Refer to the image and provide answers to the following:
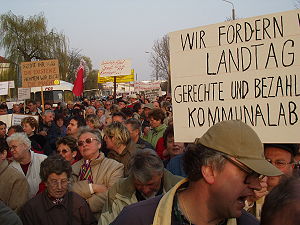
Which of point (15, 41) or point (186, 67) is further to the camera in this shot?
point (15, 41)

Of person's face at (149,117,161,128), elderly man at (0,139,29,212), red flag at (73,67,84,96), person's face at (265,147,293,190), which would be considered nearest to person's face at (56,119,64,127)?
person's face at (149,117,161,128)

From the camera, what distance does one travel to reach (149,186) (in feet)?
10.7

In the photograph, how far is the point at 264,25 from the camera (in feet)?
10.7

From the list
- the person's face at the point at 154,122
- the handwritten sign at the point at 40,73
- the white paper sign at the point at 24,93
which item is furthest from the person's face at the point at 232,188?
the white paper sign at the point at 24,93

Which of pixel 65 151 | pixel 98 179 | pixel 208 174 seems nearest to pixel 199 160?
pixel 208 174

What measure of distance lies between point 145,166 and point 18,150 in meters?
2.37

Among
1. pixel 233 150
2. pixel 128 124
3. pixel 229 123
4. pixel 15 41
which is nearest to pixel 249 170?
pixel 233 150

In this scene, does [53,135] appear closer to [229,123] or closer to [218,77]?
[218,77]

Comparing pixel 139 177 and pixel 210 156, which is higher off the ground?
pixel 210 156

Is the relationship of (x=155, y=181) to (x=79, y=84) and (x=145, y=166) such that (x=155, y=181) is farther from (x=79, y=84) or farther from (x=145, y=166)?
(x=79, y=84)

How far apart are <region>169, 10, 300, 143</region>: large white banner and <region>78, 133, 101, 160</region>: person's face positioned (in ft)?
4.16

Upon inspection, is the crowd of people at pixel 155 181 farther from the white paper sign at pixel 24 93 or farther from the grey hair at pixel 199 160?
the white paper sign at pixel 24 93

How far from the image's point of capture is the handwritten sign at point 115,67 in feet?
57.9

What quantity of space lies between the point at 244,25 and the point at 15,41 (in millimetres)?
38940
